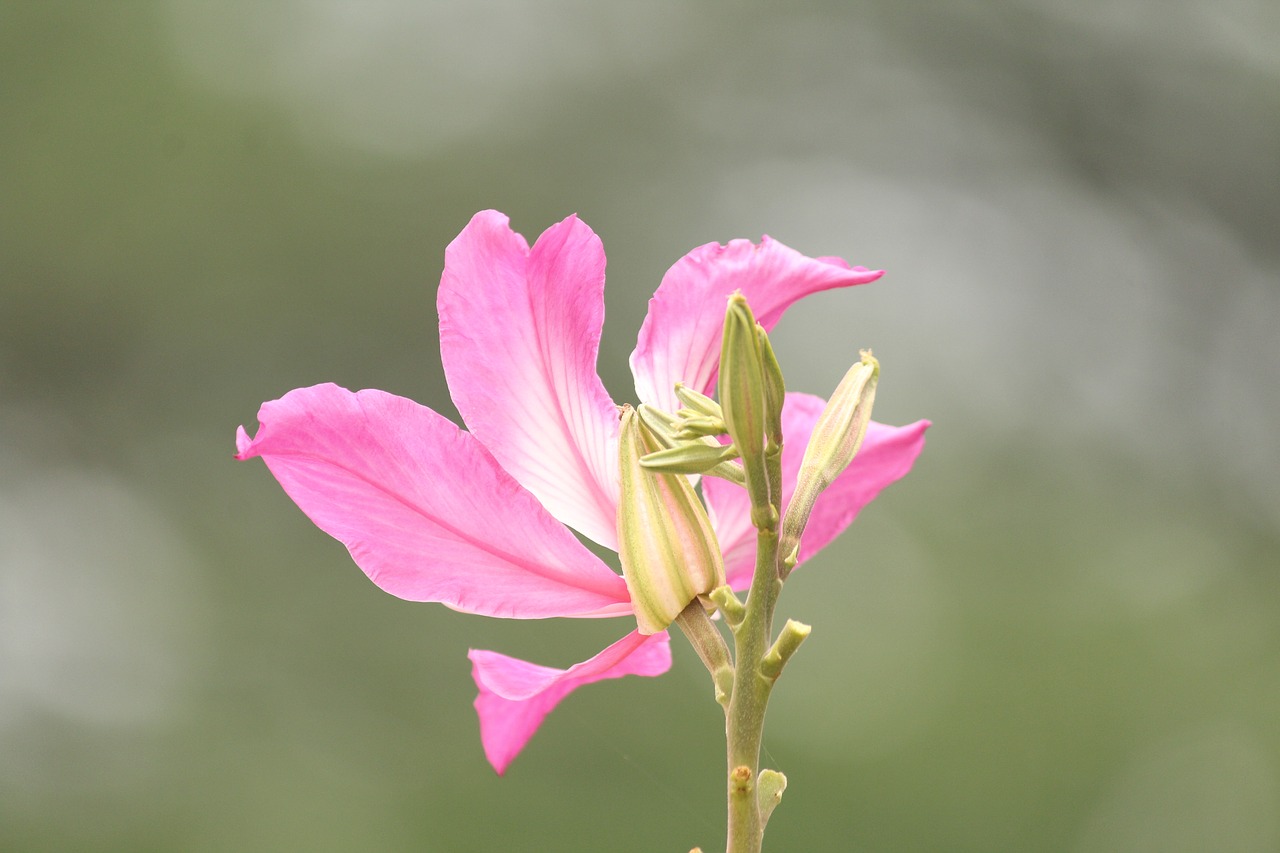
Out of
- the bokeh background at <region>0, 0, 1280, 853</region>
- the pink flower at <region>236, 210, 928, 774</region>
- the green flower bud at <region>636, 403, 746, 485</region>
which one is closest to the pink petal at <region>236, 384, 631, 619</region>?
the pink flower at <region>236, 210, 928, 774</region>

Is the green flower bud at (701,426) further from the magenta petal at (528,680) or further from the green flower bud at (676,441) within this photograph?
the magenta petal at (528,680)

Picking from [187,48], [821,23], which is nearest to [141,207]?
[187,48]

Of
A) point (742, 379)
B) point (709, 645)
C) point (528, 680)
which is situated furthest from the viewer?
point (528, 680)

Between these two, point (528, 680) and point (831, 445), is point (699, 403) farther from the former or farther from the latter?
point (528, 680)

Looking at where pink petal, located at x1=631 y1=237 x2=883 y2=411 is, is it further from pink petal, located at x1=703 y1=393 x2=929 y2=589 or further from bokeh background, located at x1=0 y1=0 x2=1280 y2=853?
bokeh background, located at x1=0 y1=0 x2=1280 y2=853

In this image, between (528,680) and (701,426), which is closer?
(701,426)

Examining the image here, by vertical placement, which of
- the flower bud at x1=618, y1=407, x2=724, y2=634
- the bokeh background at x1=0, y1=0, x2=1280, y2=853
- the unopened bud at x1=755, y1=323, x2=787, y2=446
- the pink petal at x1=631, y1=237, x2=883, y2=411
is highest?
the bokeh background at x1=0, y1=0, x2=1280, y2=853

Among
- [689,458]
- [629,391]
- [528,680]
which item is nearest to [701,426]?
[689,458]
